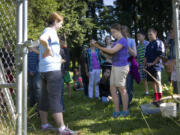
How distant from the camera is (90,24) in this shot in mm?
21562

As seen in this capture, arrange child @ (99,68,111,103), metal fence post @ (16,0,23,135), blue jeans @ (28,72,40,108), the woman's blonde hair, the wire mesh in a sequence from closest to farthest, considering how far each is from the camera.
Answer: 1. metal fence post @ (16,0,23,135)
2. the wire mesh
3. the woman's blonde hair
4. blue jeans @ (28,72,40,108)
5. child @ (99,68,111,103)

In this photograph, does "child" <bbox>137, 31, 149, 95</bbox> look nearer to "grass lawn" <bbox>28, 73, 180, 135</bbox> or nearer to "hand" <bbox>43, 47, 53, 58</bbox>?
"grass lawn" <bbox>28, 73, 180, 135</bbox>

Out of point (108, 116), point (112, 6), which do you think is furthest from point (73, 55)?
point (108, 116)

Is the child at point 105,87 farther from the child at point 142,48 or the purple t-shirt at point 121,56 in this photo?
the purple t-shirt at point 121,56

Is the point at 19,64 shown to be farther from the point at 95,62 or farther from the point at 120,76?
the point at 95,62

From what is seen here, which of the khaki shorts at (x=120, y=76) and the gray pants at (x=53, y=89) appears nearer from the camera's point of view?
the gray pants at (x=53, y=89)

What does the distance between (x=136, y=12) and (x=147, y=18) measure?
98.1 inches

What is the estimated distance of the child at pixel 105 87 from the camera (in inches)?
209

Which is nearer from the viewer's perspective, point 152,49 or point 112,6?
point 152,49

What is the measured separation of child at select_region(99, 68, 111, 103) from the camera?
530 cm

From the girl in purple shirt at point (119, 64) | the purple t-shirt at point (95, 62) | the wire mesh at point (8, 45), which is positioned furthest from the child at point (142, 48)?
the wire mesh at point (8, 45)

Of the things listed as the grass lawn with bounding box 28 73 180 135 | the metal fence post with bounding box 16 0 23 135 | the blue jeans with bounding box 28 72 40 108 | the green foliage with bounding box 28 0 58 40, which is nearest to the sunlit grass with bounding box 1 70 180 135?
the grass lawn with bounding box 28 73 180 135

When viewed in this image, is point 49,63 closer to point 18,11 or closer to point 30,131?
point 30,131

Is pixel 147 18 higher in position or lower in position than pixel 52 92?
higher
